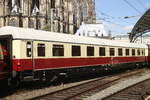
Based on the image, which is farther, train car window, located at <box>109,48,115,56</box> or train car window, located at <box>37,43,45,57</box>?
train car window, located at <box>109,48,115,56</box>

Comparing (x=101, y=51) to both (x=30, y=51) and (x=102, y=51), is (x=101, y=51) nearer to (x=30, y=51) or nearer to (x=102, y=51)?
(x=102, y=51)

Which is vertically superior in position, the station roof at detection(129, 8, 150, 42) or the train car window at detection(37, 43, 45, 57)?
the station roof at detection(129, 8, 150, 42)

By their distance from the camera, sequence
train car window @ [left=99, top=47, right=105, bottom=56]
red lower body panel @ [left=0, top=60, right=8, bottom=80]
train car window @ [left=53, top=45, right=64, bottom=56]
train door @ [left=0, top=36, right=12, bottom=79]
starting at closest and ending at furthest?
red lower body panel @ [left=0, top=60, right=8, bottom=80] < train door @ [left=0, top=36, right=12, bottom=79] < train car window @ [left=53, top=45, right=64, bottom=56] < train car window @ [left=99, top=47, right=105, bottom=56]

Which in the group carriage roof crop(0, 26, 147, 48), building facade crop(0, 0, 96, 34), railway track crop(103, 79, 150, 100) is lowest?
railway track crop(103, 79, 150, 100)

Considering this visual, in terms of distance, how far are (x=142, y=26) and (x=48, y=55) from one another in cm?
3794

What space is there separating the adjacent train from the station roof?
63.6 feet

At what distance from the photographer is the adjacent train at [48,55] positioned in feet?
49.8

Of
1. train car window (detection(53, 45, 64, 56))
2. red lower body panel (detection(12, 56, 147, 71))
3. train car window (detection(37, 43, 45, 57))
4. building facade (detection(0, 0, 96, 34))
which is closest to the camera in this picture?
red lower body panel (detection(12, 56, 147, 71))

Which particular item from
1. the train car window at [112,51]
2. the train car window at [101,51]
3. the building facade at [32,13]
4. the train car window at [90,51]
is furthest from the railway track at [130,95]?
the building facade at [32,13]

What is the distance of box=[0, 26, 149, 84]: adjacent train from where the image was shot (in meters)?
15.2

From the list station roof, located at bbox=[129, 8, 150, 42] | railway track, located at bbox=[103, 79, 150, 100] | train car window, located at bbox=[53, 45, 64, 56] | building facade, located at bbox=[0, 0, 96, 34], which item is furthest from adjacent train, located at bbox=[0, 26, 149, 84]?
building facade, located at bbox=[0, 0, 96, 34]

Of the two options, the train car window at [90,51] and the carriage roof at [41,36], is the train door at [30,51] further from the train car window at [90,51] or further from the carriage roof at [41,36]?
the train car window at [90,51]

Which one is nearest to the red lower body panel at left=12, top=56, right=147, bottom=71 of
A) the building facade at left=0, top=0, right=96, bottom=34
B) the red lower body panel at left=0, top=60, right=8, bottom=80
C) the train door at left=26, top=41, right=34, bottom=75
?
the train door at left=26, top=41, right=34, bottom=75

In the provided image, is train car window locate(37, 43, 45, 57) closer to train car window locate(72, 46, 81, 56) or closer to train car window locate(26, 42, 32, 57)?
train car window locate(26, 42, 32, 57)
